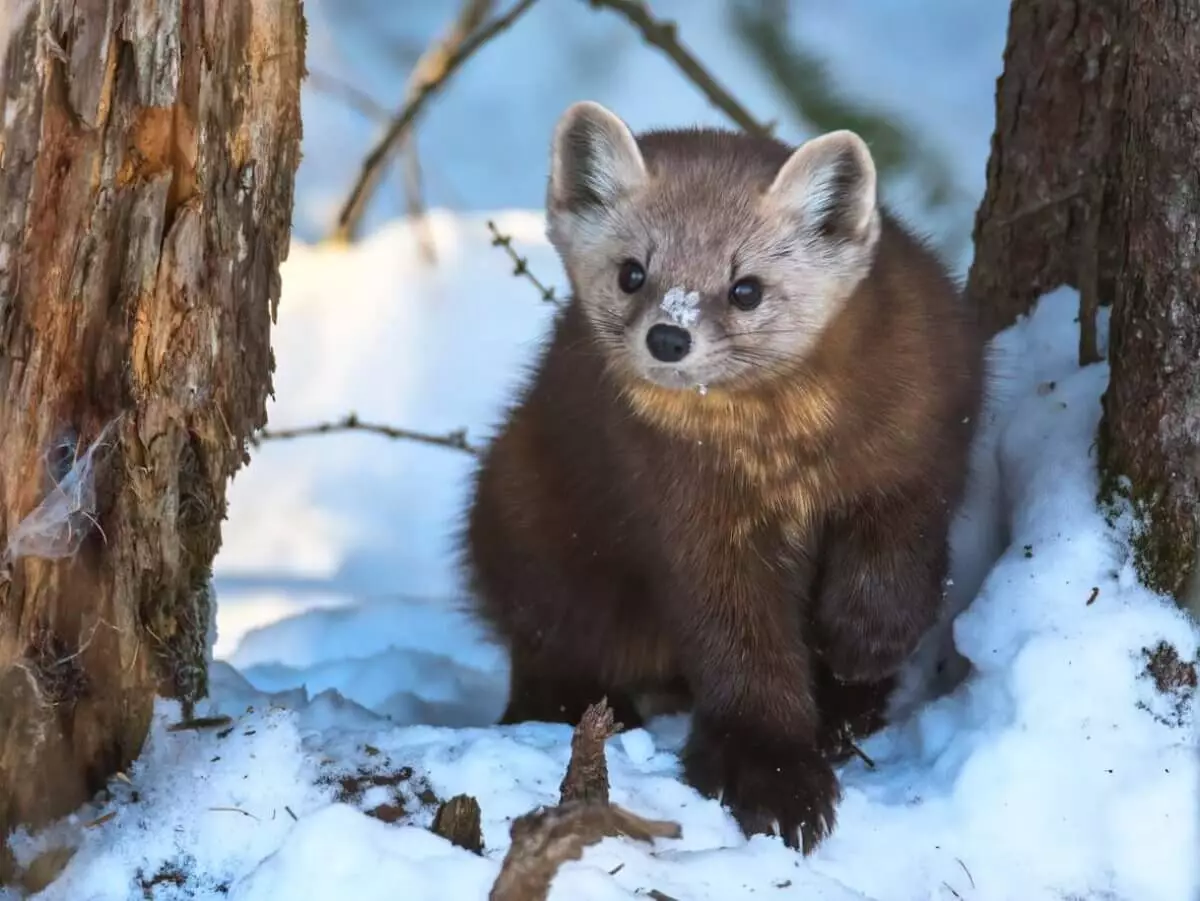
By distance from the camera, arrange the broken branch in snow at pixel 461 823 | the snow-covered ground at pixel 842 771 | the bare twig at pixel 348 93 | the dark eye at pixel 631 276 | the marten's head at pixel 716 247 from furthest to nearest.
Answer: the bare twig at pixel 348 93 < the dark eye at pixel 631 276 < the marten's head at pixel 716 247 < the snow-covered ground at pixel 842 771 < the broken branch in snow at pixel 461 823

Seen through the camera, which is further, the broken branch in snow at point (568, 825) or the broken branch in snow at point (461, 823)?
the broken branch in snow at point (461, 823)

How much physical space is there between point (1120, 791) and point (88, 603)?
1650 mm

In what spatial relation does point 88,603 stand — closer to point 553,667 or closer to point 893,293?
point 553,667

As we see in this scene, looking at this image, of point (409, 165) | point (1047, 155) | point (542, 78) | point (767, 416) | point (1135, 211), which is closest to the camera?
point (1135, 211)

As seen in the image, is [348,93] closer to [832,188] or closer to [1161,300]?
[832,188]

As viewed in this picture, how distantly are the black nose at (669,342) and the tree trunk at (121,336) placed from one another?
71 cm

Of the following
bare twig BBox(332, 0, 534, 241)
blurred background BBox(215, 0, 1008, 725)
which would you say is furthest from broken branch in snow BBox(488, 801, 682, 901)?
bare twig BBox(332, 0, 534, 241)

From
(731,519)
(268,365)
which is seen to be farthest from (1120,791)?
(268,365)

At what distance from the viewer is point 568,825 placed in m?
2.05

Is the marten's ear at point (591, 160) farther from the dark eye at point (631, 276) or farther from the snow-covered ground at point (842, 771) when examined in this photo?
the snow-covered ground at point (842, 771)

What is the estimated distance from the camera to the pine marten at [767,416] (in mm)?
2629

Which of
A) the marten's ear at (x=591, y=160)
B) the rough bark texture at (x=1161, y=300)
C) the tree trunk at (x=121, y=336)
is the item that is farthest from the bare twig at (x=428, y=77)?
the rough bark texture at (x=1161, y=300)

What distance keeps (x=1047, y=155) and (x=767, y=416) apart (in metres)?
1.02

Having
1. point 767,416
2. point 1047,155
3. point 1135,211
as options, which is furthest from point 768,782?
point 1047,155
